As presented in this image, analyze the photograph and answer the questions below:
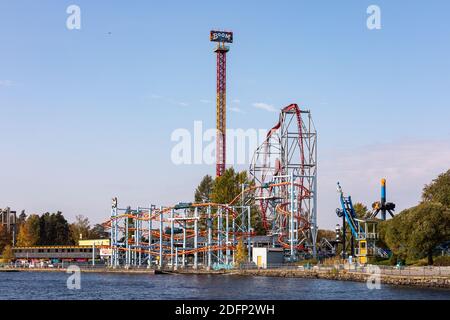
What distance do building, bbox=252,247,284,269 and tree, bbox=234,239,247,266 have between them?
8.91 ft

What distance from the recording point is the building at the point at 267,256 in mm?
133875

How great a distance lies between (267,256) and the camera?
13388 centimetres

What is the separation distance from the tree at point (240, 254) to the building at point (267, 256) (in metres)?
2.72

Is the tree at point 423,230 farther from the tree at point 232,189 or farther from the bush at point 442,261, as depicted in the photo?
the tree at point 232,189

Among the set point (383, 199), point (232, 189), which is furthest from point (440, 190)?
point (232, 189)

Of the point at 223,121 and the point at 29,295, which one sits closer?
the point at 29,295

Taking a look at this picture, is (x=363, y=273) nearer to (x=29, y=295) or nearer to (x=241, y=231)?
(x=29, y=295)

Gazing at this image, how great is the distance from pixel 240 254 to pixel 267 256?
7.89 m

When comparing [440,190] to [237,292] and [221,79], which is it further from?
[221,79]

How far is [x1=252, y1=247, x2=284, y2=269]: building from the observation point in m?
134

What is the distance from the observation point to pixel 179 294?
261 feet
